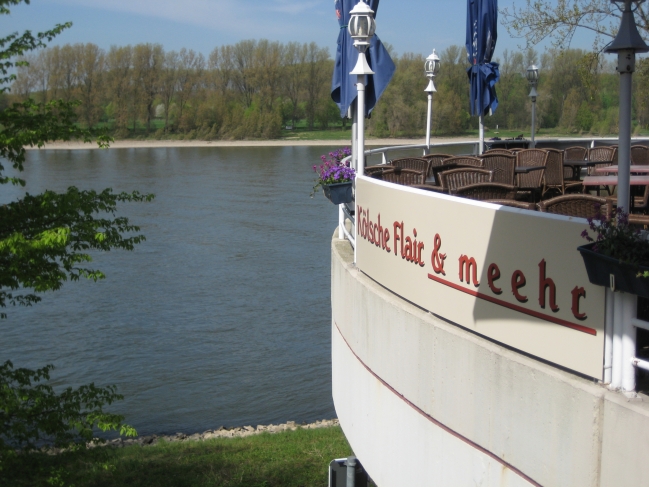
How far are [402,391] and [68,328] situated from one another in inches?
696

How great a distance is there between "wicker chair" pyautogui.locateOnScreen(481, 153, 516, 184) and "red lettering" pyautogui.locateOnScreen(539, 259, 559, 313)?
6.24 meters

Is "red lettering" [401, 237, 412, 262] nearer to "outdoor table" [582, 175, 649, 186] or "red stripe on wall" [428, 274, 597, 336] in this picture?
"red stripe on wall" [428, 274, 597, 336]

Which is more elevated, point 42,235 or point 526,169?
point 526,169

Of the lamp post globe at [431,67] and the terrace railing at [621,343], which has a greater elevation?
the lamp post globe at [431,67]

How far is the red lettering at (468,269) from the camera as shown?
4.47 m

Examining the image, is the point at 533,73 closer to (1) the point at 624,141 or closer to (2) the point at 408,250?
(2) the point at 408,250

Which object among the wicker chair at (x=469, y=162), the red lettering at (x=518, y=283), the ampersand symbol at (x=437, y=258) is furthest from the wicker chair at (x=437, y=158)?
the red lettering at (x=518, y=283)

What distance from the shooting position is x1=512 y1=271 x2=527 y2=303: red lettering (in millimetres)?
4066

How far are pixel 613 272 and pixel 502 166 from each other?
730 cm

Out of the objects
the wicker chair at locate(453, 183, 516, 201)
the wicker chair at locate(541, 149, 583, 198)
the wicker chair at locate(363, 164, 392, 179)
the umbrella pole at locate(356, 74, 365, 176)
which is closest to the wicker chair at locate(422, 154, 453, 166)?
the wicker chair at locate(541, 149, 583, 198)

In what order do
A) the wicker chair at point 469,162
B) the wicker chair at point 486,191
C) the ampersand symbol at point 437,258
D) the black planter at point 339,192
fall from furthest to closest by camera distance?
1. the wicker chair at point 469,162
2. the black planter at point 339,192
3. the wicker chair at point 486,191
4. the ampersand symbol at point 437,258

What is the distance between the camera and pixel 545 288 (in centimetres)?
392

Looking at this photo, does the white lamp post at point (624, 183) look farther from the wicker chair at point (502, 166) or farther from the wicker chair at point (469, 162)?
the wicker chair at point (469, 162)

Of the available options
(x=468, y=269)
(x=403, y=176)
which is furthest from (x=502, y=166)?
(x=468, y=269)
